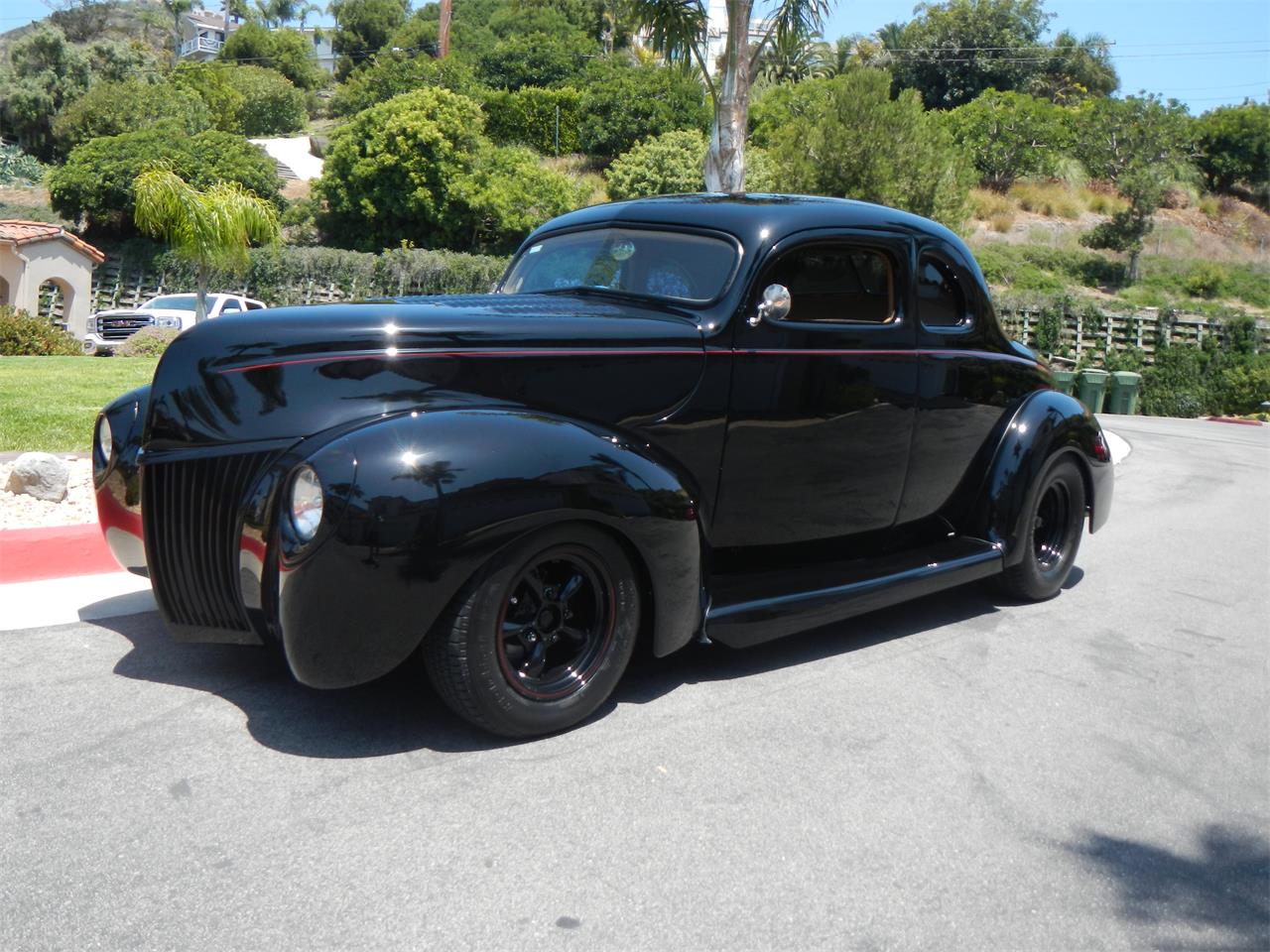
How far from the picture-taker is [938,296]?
5223 millimetres

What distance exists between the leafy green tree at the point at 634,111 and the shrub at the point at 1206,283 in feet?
62.6

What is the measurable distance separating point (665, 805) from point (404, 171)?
122ft

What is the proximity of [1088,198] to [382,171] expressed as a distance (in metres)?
26.8

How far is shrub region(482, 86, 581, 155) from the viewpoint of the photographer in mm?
51219

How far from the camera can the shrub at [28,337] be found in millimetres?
18016

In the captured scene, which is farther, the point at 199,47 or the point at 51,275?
the point at 199,47

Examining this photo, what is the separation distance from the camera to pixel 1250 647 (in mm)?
5297

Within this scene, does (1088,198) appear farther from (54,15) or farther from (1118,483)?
(54,15)

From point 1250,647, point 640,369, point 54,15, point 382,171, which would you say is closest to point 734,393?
point 640,369

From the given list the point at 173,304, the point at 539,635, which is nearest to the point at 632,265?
the point at 539,635

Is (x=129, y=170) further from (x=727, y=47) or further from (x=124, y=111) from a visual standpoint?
(x=727, y=47)

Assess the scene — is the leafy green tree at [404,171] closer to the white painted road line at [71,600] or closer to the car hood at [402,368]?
the white painted road line at [71,600]

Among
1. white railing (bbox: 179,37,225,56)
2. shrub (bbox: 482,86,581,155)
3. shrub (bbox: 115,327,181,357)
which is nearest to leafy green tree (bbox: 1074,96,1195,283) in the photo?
shrub (bbox: 482,86,581,155)

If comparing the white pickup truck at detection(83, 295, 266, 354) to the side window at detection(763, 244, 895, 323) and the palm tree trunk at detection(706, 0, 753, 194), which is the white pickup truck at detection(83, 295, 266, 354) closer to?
the palm tree trunk at detection(706, 0, 753, 194)
